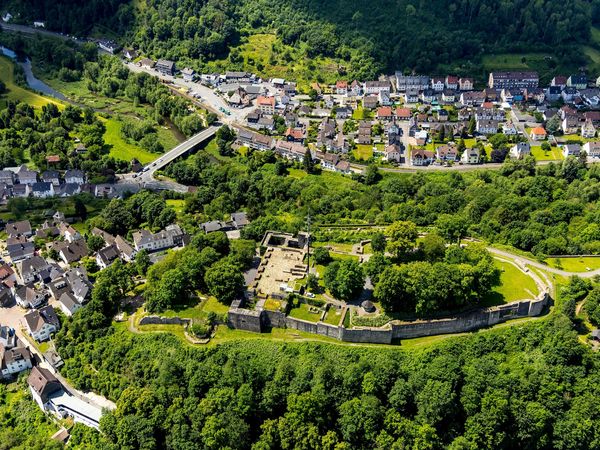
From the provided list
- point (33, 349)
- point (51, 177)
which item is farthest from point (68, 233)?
point (33, 349)

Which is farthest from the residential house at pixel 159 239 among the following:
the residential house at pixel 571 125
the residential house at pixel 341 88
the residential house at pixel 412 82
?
the residential house at pixel 571 125

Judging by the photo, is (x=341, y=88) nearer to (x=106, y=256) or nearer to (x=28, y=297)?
(x=106, y=256)

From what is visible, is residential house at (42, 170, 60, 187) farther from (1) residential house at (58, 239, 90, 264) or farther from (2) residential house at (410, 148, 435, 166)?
(2) residential house at (410, 148, 435, 166)

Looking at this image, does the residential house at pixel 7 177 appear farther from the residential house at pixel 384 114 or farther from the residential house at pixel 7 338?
the residential house at pixel 384 114

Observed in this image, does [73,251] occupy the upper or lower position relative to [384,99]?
lower

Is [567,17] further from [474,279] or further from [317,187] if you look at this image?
[474,279]

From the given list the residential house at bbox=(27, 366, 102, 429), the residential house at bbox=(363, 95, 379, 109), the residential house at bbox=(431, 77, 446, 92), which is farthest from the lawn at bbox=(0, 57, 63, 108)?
the residential house at bbox=(431, 77, 446, 92)

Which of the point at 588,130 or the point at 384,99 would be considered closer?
the point at 588,130
